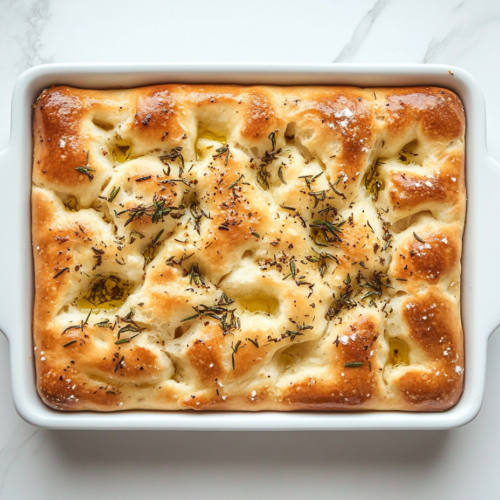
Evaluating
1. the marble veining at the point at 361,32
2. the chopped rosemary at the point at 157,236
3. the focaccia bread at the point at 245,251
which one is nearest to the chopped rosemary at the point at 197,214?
the focaccia bread at the point at 245,251

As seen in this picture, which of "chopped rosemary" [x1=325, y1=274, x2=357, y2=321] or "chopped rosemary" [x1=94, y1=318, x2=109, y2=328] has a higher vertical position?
"chopped rosemary" [x1=325, y1=274, x2=357, y2=321]

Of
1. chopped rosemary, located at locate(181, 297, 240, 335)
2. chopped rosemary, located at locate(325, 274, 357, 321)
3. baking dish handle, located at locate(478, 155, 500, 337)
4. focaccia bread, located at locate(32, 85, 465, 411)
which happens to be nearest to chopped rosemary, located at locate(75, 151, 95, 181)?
focaccia bread, located at locate(32, 85, 465, 411)

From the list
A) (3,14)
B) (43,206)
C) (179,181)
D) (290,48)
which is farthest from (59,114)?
(290,48)

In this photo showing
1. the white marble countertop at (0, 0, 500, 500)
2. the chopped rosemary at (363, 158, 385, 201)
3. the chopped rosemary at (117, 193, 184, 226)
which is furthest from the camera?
the white marble countertop at (0, 0, 500, 500)

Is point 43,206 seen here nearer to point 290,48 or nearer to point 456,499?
point 290,48

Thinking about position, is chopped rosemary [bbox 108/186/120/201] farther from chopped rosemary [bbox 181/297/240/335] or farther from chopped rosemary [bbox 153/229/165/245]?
chopped rosemary [bbox 181/297/240/335]

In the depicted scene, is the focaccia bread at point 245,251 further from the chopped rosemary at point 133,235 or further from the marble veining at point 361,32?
the marble veining at point 361,32

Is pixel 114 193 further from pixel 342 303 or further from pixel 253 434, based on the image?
pixel 253 434
